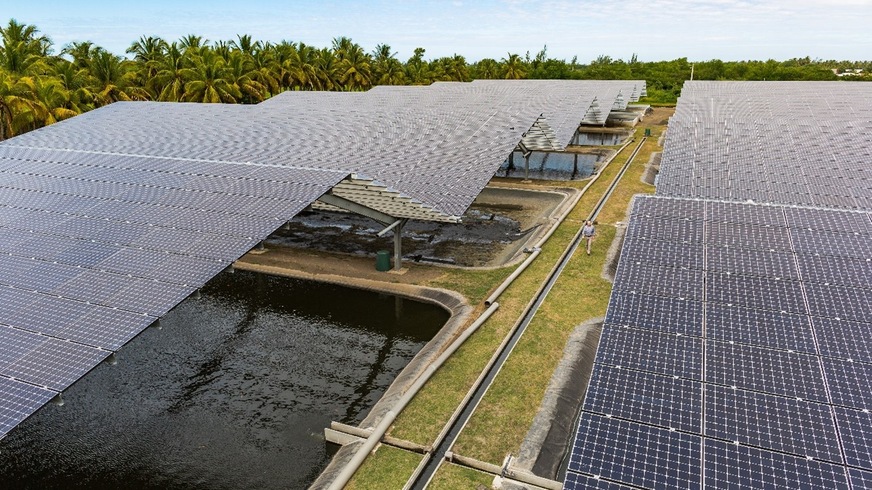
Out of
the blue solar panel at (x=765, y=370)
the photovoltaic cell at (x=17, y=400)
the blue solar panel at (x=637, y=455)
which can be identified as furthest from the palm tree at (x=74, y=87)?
the blue solar panel at (x=765, y=370)

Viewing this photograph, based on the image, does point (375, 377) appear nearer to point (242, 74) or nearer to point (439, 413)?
point (439, 413)

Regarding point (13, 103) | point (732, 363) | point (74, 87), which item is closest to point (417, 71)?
point (74, 87)

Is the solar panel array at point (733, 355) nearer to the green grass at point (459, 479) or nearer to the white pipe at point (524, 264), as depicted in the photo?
the green grass at point (459, 479)

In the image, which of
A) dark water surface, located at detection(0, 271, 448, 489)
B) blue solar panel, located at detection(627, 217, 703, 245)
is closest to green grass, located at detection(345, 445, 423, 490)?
dark water surface, located at detection(0, 271, 448, 489)

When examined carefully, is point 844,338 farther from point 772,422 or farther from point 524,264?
point 524,264

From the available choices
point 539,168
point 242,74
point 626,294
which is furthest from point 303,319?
point 242,74

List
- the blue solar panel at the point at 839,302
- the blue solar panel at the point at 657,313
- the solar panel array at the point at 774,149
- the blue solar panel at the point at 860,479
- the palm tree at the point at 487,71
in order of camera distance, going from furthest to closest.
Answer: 1. the palm tree at the point at 487,71
2. the solar panel array at the point at 774,149
3. the blue solar panel at the point at 657,313
4. the blue solar panel at the point at 839,302
5. the blue solar panel at the point at 860,479

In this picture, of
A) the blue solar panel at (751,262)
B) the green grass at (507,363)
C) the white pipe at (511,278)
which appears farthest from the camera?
the white pipe at (511,278)
